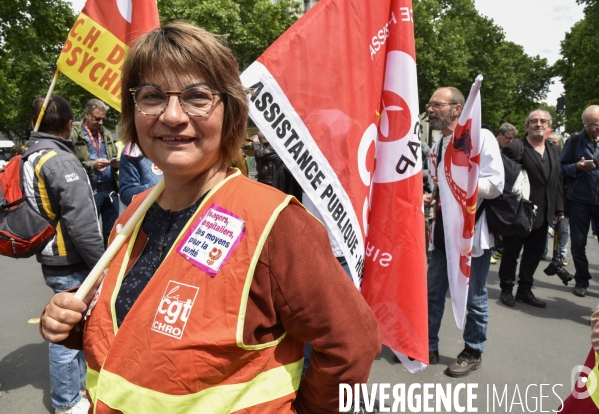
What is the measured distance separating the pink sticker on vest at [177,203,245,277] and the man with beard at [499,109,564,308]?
4.96 meters

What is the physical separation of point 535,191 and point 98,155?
16.9ft

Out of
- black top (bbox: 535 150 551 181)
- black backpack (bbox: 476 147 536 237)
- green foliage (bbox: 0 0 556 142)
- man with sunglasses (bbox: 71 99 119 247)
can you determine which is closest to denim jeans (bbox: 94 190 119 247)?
man with sunglasses (bbox: 71 99 119 247)

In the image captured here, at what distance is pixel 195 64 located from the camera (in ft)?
4.49

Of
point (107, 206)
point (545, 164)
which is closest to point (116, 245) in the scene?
point (107, 206)

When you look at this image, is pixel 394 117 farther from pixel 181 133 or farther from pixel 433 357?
pixel 433 357

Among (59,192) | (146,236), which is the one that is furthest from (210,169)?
(59,192)

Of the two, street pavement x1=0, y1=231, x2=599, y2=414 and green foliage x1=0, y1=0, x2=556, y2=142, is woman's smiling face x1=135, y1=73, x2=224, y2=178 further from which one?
green foliage x1=0, y1=0, x2=556, y2=142

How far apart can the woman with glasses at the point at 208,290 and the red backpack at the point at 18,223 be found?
1654 millimetres

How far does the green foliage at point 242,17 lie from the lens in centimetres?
2308

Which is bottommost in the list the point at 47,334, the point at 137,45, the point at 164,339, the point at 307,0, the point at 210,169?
A: the point at 47,334

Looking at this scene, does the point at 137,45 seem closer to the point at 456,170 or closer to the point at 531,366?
the point at 456,170

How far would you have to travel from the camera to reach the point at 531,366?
12.9 ft

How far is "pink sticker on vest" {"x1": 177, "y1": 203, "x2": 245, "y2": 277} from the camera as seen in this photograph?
1199 millimetres

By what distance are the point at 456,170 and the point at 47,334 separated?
8.67 feet
